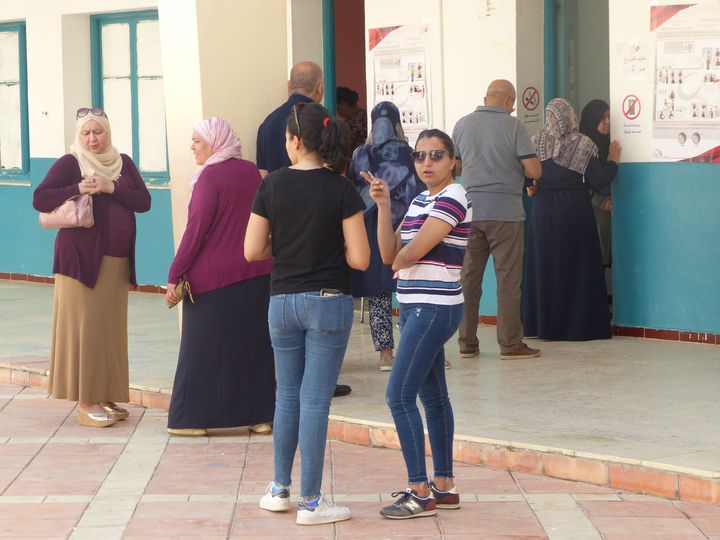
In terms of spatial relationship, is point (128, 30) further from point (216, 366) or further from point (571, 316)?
point (216, 366)

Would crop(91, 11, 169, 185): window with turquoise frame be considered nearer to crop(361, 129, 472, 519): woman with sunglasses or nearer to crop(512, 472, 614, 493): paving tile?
crop(512, 472, 614, 493): paving tile

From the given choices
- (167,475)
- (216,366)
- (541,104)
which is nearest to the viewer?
(167,475)

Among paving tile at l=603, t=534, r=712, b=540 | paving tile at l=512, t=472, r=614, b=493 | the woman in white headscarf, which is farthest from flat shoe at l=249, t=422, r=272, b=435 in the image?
the woman in white headscarf

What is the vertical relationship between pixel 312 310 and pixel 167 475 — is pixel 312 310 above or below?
above

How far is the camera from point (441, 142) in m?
6.04

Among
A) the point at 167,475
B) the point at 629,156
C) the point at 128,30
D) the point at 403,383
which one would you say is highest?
the point at 128,30

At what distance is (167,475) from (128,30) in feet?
26.7

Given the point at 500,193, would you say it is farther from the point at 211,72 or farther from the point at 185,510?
the point at 185,510

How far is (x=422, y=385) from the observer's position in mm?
6004

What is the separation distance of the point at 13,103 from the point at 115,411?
7883 mm

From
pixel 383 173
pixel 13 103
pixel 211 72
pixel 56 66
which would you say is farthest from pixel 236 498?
pixel 13 103

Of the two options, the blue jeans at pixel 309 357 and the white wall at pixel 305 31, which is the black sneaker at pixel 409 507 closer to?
the blue jeans at pixel 309 357

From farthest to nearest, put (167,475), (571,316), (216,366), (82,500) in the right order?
(571,316)
(216,366)
(167,475)
(82,500)

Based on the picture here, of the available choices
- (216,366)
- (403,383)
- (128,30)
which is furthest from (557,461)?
(128,30)
